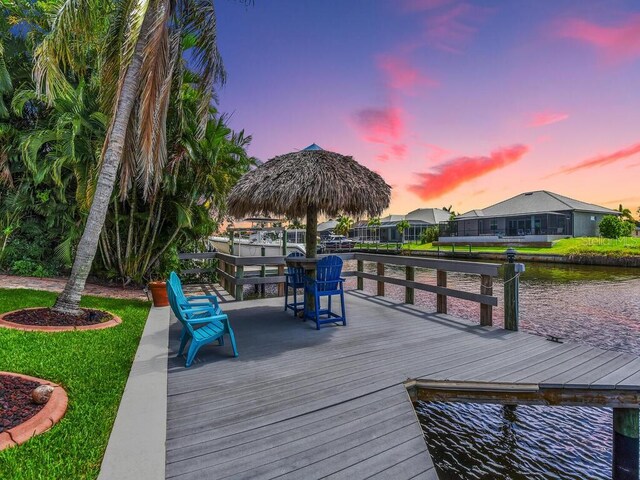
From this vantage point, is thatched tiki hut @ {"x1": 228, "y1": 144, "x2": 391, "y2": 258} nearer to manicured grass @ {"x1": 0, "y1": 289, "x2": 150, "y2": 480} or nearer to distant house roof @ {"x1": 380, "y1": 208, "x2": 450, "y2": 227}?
manicured grass @ {"x1": 0, "y1": 289, "x2": 150, "y2": 480}

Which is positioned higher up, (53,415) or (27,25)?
(27,25)

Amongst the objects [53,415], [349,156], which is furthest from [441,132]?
[53,415]

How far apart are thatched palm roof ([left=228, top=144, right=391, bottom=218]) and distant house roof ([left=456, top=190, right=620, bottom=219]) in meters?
37.3

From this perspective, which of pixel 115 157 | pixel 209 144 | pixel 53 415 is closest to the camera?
pixel 53 415

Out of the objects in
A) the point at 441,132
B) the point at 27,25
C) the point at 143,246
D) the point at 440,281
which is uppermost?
the point at 27,25

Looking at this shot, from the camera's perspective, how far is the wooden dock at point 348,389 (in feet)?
6.86

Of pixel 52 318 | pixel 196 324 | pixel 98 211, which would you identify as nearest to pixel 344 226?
pixel 98 211

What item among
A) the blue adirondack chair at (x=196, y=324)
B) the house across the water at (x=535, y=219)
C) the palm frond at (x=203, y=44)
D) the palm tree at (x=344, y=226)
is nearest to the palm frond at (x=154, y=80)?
the palm frond at (x=203, y=44)

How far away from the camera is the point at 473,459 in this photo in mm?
3639

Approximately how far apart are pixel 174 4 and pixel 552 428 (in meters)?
9.49

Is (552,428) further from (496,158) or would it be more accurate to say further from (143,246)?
(496,158)

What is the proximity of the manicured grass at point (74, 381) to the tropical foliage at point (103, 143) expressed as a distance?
315 centimetres

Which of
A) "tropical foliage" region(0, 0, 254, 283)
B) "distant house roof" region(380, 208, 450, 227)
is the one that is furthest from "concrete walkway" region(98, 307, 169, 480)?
"distant house roof" region(380, 208, 450, 227)

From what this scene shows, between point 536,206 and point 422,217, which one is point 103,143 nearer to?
point 536,206
